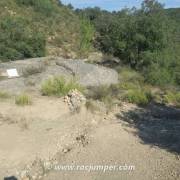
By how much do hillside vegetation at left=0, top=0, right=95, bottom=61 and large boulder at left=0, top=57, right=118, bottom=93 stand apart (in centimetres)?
338

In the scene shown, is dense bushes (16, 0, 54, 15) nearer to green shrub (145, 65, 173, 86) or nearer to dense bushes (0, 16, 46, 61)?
dense bushes (0, 16, 46, 61)

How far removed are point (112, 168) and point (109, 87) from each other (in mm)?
8152

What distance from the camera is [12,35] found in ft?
80.2

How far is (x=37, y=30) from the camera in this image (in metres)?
31.5

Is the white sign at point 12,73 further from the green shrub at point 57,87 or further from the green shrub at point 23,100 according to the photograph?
the green shrub at point 23,100

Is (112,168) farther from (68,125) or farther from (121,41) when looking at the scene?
(121,41)

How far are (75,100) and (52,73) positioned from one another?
3.62 metres

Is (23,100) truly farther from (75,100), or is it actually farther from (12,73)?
(12,73)

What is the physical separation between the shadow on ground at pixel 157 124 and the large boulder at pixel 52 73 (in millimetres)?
2974

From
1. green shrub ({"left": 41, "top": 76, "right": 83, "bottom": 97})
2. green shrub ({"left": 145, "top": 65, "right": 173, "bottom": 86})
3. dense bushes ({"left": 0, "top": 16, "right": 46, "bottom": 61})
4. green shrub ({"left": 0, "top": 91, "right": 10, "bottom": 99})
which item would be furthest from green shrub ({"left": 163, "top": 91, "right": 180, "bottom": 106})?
dense bushes ({"left": 0, "top": 16, "right": 46, "bottom": 61})

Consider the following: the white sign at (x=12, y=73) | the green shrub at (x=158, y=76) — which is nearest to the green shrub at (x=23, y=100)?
the white sign at (x=12, y=73)

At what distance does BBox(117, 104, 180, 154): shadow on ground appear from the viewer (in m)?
12.1

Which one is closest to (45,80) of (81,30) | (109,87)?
(109,87)

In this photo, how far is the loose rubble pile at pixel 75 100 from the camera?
1491 cm
